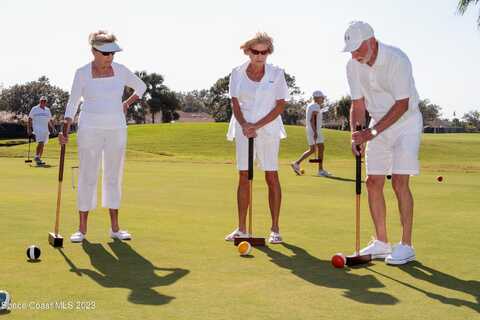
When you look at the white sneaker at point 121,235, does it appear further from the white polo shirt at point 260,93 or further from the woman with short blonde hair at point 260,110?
the white polo shirt at point 260,93

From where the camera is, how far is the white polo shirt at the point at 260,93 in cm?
812

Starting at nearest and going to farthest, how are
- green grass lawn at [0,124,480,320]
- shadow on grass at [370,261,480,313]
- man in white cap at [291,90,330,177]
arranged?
green grass lawn at [0,124,480,320] < shadow on grass at [370,261,480,313] < man in white cap at [291,90,330,177]

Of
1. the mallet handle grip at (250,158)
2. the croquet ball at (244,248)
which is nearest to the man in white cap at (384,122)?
the croquet ball at (244,248)

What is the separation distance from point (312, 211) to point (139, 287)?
5543 millimetres

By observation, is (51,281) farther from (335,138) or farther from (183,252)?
(335,138)

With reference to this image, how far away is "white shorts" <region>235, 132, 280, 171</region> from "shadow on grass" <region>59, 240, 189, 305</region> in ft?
5.38

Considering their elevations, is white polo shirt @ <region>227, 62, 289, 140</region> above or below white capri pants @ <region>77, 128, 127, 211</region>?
above

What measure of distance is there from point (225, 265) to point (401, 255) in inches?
60.9

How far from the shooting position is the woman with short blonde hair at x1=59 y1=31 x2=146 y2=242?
26.2ft

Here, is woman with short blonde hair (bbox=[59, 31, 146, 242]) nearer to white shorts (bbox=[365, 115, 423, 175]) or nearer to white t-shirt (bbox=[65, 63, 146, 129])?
white t-shirt (bbox=[65, 63, 146, 129])

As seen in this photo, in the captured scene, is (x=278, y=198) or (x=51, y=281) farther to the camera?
(x=278, y=198)

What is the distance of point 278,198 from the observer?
27.3ft

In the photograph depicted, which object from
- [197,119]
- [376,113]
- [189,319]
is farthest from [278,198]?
[197,119]

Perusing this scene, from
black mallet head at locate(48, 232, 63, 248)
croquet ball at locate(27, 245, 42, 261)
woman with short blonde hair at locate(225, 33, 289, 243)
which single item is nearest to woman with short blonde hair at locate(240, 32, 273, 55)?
woman with short blonde hair at locate(225, 33, 289, 243)
